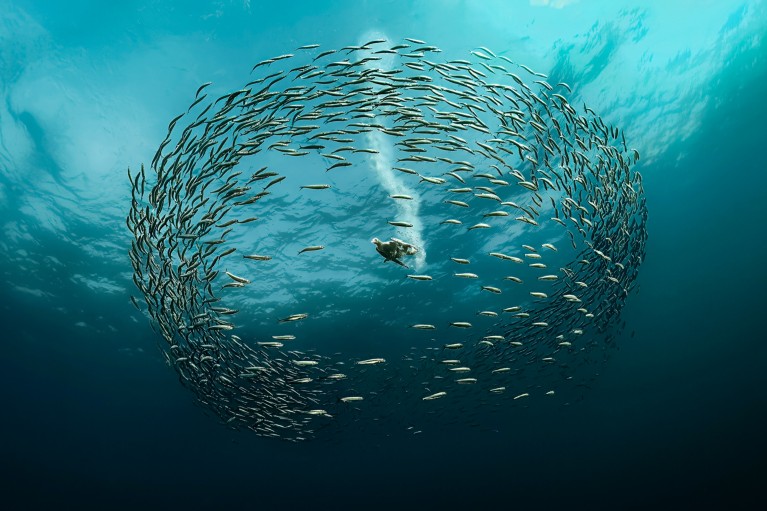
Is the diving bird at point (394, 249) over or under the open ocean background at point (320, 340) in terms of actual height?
under

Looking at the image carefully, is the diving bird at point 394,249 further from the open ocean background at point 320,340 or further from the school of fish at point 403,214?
the open ocean background at point 320,340

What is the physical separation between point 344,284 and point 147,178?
937cm

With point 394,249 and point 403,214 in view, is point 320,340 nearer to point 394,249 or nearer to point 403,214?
point 403,214

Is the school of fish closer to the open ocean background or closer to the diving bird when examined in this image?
the open ocean background

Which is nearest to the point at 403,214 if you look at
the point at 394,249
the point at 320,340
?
the point at 394,249

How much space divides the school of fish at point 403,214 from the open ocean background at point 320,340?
38.8 inches

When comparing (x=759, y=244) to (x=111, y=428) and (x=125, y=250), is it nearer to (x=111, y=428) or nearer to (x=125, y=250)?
(x=125, y=250)

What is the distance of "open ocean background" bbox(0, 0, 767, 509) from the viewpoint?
10258mm

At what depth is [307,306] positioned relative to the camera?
2034 centimetres

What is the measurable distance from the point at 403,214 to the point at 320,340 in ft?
36.9

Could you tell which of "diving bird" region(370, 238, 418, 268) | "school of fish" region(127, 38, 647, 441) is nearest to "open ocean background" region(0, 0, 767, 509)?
"school of fish" region(127, 38, 647, 441)

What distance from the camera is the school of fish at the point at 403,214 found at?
709 cm

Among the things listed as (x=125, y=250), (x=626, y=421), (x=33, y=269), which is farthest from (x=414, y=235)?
(x=626, y=421)

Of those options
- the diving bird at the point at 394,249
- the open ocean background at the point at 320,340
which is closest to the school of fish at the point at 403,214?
the open ocean background at the point at 320,340
